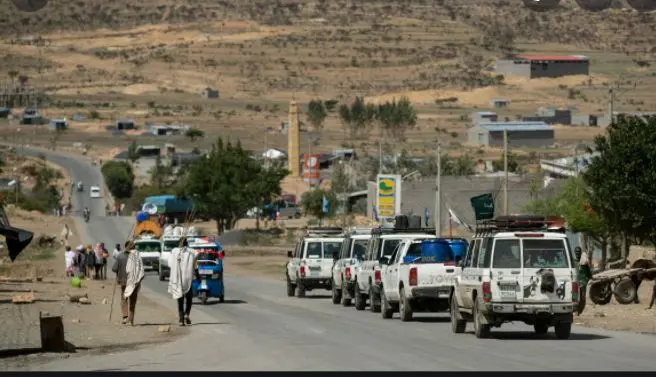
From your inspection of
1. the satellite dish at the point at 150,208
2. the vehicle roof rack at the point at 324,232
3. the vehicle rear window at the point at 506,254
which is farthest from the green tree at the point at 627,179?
the satellite dish at the point at 150,208

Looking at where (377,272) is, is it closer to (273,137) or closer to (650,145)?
(650,145)

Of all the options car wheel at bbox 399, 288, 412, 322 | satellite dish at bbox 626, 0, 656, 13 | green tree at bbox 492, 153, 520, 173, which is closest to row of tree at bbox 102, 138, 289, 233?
green tree at bbox 492, 153, 520, 173

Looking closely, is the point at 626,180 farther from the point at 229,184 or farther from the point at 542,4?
the point at 229,184

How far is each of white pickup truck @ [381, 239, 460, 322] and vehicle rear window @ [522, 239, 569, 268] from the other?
5.10m

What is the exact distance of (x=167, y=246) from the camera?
211ft

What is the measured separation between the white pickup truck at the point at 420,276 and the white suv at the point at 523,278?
15.6 feet

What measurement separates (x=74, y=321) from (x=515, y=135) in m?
139

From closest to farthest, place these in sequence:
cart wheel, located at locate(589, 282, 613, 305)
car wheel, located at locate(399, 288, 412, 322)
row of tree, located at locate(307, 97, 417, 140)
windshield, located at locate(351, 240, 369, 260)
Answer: car wheel, located at locate(399, 288, 412, 322) → cart wheel, located at locate(589, 282, 613, 305) → windshield, located at locate(351, 240, 369, 260) → row of tree, located at locate(307, 97, 417, 140)

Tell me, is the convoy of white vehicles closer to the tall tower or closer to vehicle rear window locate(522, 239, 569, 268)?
vehicle rear window locate(522, 239, 569, 268)

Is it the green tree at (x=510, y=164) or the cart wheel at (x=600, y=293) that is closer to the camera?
the cart wheel at (x=600, y=293)

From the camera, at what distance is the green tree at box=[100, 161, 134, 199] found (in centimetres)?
Answer: 14662

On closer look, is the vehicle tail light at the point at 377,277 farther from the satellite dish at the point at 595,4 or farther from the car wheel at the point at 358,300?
the satellite dish at the point at 595,4

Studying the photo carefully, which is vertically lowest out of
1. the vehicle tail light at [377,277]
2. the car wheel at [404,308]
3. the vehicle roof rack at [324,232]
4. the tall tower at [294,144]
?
the car wheel at [404,308]

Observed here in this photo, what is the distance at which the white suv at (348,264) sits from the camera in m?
41.0
